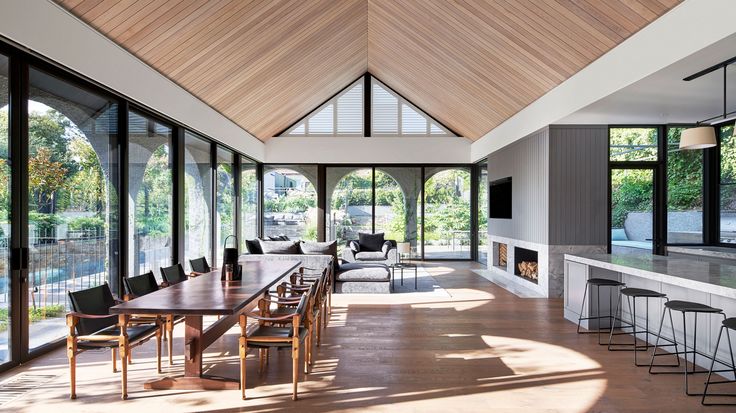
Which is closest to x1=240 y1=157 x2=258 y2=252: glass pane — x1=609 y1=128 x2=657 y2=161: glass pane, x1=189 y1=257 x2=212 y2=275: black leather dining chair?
x1=189 y1=257 x2=212 y2=275: black leather dining chair

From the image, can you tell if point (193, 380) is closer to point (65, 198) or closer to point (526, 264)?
point (65, 198)

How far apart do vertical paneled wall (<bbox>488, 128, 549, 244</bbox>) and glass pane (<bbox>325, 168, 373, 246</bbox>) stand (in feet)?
12.3

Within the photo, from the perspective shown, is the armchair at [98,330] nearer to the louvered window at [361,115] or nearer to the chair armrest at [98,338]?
the chair armrest at [98,338]

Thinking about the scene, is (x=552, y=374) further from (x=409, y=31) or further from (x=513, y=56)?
(x=409, y=31)

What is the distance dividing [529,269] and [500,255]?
1962mm

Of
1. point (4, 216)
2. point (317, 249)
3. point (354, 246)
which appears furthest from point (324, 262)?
point (4, 216)

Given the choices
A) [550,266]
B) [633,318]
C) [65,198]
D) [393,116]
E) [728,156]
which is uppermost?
[393,116]

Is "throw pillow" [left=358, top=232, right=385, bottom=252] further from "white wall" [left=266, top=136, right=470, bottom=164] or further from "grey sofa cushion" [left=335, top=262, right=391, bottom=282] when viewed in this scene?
"grey sofa cushion" [left=335, top=262, right=391, bottom=282]

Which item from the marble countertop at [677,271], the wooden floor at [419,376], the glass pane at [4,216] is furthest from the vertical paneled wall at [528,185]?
the glass pane at [4,216]

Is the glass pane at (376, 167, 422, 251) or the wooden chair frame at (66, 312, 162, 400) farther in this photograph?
the glass pane at (376, 167, 422, 251)

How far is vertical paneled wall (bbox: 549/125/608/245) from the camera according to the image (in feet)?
25.2

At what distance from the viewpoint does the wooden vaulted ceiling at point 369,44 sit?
505cm

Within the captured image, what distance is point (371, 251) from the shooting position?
11.2 meters

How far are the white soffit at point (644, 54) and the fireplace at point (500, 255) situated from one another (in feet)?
11.0
